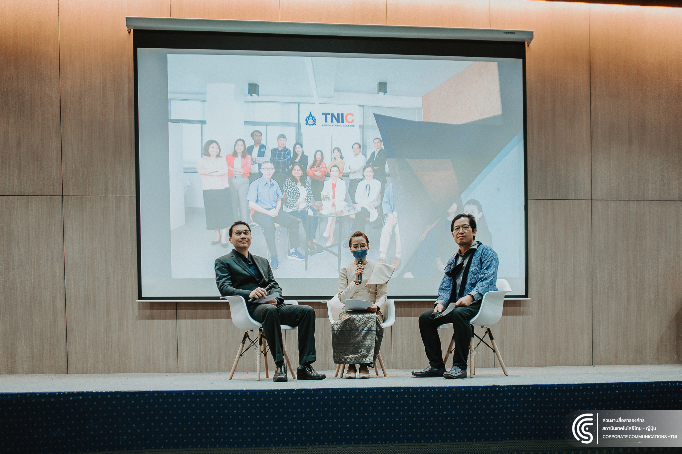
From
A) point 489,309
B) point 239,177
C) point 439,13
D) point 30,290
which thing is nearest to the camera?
point 489,309

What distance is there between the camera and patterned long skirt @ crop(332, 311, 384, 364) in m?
4.23

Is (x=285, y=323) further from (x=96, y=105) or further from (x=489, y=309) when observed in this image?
(x=96, y=105)

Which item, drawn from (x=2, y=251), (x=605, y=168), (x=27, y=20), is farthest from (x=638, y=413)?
(x=27, y=20)

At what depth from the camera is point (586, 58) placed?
5.45 metres

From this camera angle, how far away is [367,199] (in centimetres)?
518

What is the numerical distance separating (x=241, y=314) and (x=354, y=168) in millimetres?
1735

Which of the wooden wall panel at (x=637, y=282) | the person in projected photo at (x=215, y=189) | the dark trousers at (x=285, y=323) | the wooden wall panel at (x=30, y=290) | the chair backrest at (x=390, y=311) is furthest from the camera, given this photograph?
the wooden wall panel at (x=637, y=282)

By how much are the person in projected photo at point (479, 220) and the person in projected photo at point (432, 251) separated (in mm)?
259

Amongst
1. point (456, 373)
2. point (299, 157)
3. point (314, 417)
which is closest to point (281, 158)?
point (299, 157)

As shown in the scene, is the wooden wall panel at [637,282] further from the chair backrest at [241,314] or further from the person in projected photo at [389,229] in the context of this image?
the chair backrest at [241,314]

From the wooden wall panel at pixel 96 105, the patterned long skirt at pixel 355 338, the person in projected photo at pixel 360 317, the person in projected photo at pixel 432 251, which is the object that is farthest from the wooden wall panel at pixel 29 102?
the person in projected photo at pixel 432 251

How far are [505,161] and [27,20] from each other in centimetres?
448

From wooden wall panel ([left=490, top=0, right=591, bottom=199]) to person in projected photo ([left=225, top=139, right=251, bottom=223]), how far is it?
8.63ft

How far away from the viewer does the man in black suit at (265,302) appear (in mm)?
4113
